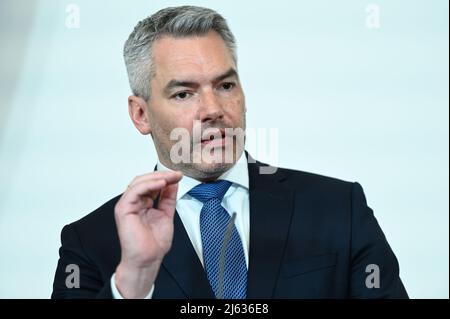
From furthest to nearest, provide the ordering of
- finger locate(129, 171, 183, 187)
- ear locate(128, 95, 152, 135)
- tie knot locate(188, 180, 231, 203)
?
1. ear locate(128, 95, 152, 135)
2. tie knot locate(188, 180, 231, 203)
3. finger locate(129, 171, 183, 187)

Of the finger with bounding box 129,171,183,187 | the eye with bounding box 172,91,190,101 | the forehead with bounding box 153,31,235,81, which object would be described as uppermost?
the forehead with bounding box 153,31,235,81

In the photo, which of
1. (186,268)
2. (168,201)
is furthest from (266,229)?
(168,201)

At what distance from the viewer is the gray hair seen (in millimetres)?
1536

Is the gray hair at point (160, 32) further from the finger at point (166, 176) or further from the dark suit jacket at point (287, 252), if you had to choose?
the finger at point (166, 176)

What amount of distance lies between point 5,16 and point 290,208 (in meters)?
1.05

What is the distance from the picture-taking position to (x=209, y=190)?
1.49 metres

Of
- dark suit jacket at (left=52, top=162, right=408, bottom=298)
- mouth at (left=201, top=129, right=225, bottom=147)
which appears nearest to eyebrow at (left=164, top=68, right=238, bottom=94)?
mouth at (left=201, top=129, right=225, bottom=147)

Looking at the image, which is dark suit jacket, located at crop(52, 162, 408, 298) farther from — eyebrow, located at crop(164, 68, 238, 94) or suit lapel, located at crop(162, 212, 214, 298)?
eyebrow, located at crop(164, 68, 238, 94)

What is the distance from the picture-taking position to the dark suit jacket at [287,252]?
4.60 ft

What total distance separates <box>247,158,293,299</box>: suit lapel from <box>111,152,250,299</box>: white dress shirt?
0.02 m

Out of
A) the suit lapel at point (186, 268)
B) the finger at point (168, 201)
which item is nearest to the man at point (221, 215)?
the suit lapel at point (186, 268)

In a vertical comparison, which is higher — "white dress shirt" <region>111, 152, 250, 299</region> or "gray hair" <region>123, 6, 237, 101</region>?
"gray hair" <region>123, 6, 237, 101</region>

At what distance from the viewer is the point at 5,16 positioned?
2115 mm
